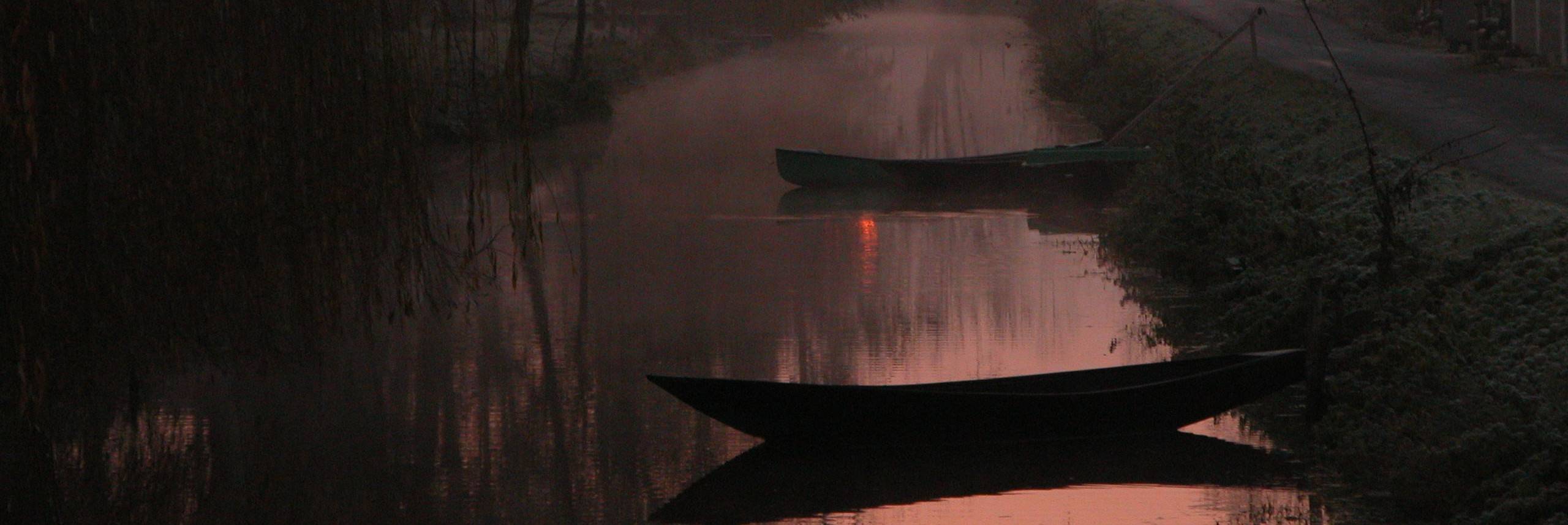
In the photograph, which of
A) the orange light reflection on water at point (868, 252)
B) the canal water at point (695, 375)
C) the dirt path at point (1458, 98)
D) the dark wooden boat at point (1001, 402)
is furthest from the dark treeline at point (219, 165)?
the dirt path at point (1458, 98)

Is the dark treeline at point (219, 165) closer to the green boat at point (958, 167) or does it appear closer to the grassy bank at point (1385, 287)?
the grassy bank at point (1385, 287)

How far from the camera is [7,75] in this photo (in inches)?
306

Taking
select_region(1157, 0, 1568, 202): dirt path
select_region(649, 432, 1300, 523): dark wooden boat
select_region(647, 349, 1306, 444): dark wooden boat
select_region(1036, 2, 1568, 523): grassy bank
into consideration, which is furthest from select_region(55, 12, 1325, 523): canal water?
select_region(1157, 0, 1568, 202): dirt path

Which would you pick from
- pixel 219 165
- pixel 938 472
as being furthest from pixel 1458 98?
pixel 219 165

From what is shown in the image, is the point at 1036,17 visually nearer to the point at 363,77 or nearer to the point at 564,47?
the point at 564,47

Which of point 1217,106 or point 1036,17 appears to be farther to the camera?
point 1036,17

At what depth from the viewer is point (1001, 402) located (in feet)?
39.2

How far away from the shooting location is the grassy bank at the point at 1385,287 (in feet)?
32.9

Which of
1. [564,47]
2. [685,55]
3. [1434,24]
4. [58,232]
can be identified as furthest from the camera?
[685,55]

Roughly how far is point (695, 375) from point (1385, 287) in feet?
17.7

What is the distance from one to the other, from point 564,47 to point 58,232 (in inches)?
1585

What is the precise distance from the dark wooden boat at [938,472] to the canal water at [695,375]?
0.07 ft

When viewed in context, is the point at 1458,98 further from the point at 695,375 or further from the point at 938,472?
the point at 938,472

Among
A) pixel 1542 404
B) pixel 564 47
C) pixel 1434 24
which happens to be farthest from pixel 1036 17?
pixel 1542 404
